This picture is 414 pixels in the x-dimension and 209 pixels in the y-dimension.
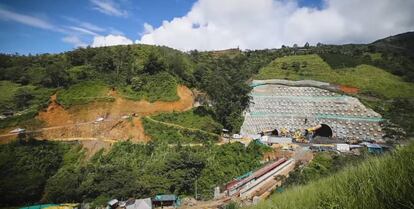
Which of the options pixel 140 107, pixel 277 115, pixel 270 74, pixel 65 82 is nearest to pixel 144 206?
pixel 140 107

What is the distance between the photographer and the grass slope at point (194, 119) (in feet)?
109

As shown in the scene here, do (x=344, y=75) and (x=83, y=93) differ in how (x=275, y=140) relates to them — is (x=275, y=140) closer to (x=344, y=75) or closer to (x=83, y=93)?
(x=344, y=75)

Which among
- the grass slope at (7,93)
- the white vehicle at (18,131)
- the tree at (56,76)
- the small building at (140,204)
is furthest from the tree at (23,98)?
the small building at (140,204)

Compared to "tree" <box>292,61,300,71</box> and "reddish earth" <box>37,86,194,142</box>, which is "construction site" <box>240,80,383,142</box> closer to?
"tree" <box>292,61,300,71</box>

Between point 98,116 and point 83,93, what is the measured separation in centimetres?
354

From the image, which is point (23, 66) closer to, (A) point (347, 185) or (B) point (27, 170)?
(B) point (27, 170)

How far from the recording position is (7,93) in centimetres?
3819

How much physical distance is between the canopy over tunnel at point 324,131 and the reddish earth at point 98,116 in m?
16.0

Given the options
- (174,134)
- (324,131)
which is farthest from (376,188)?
(324,131)

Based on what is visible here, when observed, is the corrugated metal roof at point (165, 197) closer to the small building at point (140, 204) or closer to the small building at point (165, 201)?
the small building at point (165, 201)

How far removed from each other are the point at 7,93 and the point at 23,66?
21.9ft

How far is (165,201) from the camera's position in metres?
23.3

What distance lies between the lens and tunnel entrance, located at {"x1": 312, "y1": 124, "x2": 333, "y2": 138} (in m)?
31.9

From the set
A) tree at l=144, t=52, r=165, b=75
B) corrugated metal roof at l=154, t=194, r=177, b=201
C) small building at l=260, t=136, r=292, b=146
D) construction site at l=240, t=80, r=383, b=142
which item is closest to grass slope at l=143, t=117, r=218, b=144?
small building at l=260, t=136, r=292, b=146
